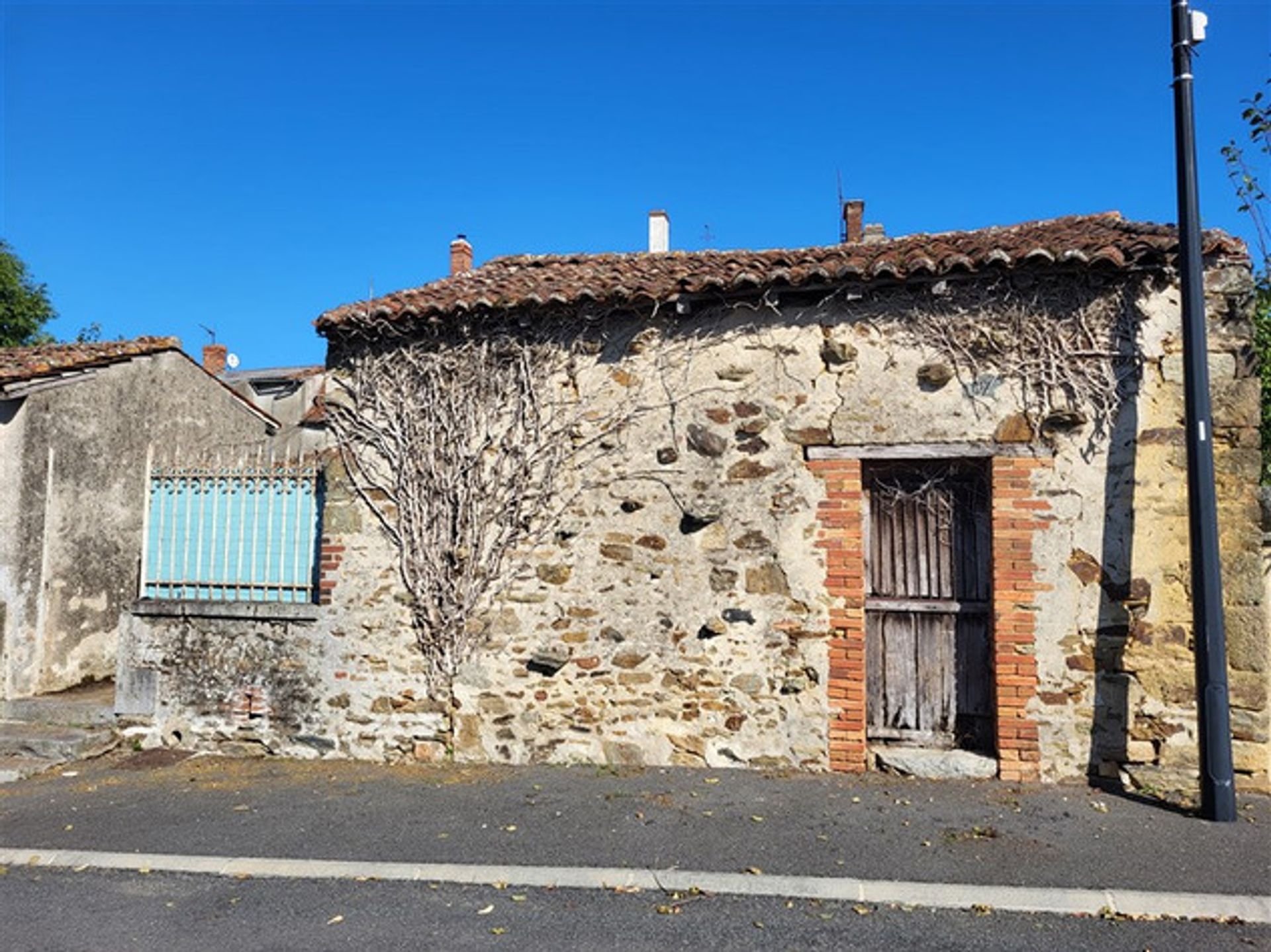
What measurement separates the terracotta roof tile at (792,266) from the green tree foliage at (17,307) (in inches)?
588

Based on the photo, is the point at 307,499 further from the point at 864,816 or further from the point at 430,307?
the point at 864,816

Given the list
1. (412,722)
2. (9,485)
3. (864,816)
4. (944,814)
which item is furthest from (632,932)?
(9,485)

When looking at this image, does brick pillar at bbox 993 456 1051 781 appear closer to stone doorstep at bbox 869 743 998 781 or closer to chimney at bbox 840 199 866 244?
stone doorstep at bbox 869 743 998 781

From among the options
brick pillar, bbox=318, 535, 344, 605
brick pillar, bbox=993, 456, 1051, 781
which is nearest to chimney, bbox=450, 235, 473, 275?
brick pillar, bbox=318, 535, 344, 605

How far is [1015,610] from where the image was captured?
604 centimetres

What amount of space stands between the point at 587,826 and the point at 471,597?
2278 mm

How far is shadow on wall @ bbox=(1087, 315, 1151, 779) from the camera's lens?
19.3ft

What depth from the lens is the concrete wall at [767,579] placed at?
5.85 metres

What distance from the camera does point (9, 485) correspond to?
Result: 28.5 feet

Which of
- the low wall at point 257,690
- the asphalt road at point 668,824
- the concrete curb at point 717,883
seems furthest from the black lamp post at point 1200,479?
the low wall at point 257,690

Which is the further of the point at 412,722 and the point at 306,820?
the point at 412,722

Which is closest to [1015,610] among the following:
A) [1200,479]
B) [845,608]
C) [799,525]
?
[845,608]

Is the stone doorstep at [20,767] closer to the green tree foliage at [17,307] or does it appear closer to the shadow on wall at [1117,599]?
the shadow on wall at [1117,599]

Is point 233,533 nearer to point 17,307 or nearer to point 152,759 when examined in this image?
point 152,759
